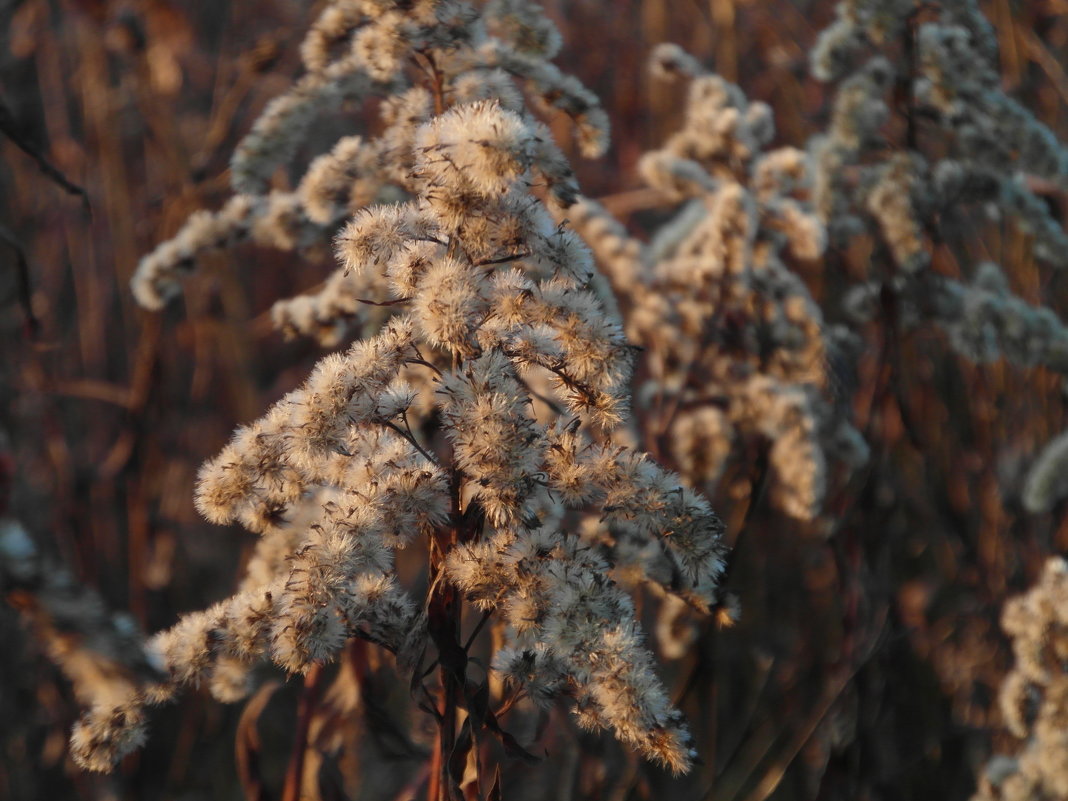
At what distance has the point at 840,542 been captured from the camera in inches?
84.0

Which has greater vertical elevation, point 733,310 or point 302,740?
point 733,310

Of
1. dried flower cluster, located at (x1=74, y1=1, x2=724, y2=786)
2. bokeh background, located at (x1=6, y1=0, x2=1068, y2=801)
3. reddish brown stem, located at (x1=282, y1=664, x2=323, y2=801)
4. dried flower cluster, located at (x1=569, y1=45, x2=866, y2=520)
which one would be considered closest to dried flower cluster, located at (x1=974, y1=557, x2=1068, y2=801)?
bokeh background, located at (x1=6, y1=0, x2=1068, y2=801)

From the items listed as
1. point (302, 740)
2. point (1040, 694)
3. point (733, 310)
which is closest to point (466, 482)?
point (302, 740)

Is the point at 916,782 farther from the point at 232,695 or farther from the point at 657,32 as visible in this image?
the point at 657,32

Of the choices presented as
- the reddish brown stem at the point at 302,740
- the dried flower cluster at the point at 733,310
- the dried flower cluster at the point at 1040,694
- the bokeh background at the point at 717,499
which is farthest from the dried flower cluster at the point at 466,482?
the dried flower cluster at the point at 1040,694

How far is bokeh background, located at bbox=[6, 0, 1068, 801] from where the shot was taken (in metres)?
2.15

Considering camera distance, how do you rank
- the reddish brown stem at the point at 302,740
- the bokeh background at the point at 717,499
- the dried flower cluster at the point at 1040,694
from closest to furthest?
the reddish brown stem at the point at 302,740
the dried flower cluster at the point at 1040,694
the bokeh background at the point at 717,499

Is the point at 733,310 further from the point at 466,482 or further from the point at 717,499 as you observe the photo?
the point at 466,482

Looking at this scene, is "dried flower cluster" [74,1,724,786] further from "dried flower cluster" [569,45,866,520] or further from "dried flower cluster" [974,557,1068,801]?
"dried flower cluster" [974,557,1068,801]

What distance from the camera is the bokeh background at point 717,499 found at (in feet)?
7.06

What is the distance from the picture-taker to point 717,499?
8.14 ft

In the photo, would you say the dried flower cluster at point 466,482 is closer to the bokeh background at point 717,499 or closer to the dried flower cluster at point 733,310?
the bokeh background at point 717,499

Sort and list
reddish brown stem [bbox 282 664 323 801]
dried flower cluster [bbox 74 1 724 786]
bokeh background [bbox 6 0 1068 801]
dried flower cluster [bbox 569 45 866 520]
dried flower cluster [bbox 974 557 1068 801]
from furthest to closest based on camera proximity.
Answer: bokeh background [bbox 6 0 1068 801] < dried flower cluster [bbox 569 45 866 520] < dried flower cluster [bbox 974 557 1068 801] < reddish brown stem [bbox 282 664 323 801] < dried flower cluster [bbox 74 1 724 786]

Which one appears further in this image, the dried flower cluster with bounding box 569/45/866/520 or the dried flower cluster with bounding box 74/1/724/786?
the dried flower cluster with bounding box 569/45/866/520
